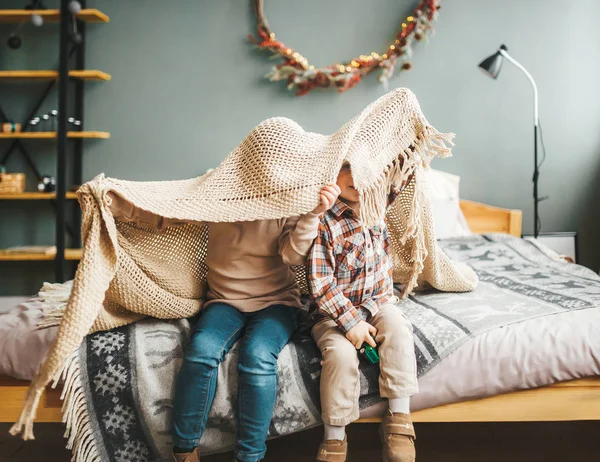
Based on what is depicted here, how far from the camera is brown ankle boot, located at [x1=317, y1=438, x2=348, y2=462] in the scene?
121 centimetres

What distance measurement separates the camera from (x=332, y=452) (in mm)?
1211

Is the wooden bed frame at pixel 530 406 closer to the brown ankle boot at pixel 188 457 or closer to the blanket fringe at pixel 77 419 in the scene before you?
the blanket fringe at pixel 77 419

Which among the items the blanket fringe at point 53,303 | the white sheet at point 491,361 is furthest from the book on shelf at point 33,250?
the white sheet at point 491,361

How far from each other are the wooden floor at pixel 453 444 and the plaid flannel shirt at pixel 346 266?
0.44 m

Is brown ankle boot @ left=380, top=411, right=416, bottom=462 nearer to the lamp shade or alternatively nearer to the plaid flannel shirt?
the plaid flannel shirt

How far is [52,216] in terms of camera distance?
3.22 meters

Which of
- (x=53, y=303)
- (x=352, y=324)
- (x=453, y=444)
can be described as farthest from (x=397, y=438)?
(x=53, y=303)

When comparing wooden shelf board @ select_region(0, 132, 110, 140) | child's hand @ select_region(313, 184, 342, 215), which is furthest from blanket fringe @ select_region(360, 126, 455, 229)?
wooden shelf board @ select_region(0, 132, 110, 140)

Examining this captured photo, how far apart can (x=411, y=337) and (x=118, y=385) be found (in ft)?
2.23

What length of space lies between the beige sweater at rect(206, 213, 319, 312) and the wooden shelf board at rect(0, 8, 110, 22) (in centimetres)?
205

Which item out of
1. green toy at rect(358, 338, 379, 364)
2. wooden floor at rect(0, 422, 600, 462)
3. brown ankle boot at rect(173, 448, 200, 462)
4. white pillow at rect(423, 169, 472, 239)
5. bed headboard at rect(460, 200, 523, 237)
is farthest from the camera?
bed headboard at rect(460, 200, 523, 237)

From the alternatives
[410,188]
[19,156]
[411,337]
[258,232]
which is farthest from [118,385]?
[19,156]

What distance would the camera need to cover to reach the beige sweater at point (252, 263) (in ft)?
4.68

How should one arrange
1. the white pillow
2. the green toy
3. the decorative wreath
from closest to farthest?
the green toy
the white pillow
the decorative wreath
